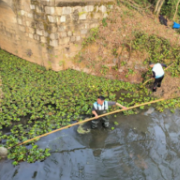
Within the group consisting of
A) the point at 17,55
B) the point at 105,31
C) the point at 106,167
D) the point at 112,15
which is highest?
the point at 112,15

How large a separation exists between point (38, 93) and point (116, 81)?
3934mm

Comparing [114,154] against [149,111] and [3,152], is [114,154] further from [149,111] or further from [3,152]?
[3,152]

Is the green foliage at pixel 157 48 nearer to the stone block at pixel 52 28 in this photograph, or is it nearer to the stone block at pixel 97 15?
the stone block at pixel 97 15

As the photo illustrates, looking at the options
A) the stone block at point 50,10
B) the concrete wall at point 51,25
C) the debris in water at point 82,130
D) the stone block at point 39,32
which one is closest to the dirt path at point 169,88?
the debris in water at point 82,130

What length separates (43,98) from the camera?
7.38m

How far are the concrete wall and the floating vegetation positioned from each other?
0.79 meters

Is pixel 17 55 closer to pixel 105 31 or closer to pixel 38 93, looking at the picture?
pixel 38 93

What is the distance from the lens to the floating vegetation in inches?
226

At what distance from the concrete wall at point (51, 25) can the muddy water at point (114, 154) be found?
441 centimetres

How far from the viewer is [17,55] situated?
34.4 ft

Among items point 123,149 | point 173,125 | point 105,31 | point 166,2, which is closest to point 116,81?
point 105,31

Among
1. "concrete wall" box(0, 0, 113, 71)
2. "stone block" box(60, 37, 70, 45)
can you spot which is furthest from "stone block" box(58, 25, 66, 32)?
Answer: "stone block" box(60, 37, 70, 45)

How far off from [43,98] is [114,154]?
3.83 meters

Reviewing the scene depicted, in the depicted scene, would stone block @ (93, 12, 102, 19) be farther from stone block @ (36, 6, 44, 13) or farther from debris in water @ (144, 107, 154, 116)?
debris in water @ (144, 107, 154, 116)
